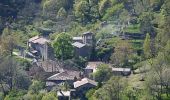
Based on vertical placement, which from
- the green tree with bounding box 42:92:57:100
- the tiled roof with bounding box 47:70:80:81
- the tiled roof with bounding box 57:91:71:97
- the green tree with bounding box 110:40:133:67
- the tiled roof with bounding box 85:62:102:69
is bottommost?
the tiled roof with bounding box 57:91:71:97

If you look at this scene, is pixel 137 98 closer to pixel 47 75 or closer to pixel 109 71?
pixel 109 71

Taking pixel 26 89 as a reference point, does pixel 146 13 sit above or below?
above

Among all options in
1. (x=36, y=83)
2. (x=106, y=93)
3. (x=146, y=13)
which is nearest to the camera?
(x=106, y=93)

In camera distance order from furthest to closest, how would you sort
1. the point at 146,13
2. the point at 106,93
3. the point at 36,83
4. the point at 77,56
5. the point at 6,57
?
1. the point at 146,13
2. the point at 77,56
3. the point at 6,57
4. the point at 36,83
5. the point at 106,93

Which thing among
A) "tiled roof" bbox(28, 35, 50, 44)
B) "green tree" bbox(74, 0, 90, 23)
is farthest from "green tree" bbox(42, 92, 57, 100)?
"green tree" bbox(74, 0, 90, 23)

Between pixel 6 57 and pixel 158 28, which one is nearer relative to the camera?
pixel 6 57

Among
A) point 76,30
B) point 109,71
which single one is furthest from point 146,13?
point 109,71

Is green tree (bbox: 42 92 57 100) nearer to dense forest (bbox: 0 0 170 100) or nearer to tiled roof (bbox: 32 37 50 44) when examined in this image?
dense forest (bbox: 0 0 170 100)
